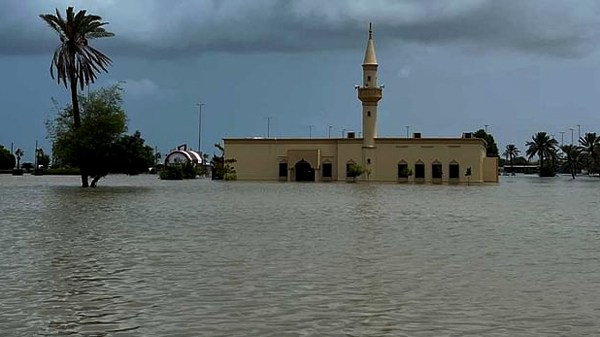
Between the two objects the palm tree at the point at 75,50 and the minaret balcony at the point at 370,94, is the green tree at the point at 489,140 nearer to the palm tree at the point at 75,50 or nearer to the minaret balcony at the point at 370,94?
the minaret balcony at the point at 370,94

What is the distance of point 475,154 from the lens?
83625mm

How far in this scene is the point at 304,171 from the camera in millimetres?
86000

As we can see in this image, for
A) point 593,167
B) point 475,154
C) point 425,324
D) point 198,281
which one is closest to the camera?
point 425,324

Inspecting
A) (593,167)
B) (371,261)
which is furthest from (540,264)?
(593,167)

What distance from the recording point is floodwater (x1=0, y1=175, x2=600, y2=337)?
8.90 metres

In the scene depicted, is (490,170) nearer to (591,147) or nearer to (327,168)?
(327,168)

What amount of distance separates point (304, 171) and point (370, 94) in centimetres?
1034

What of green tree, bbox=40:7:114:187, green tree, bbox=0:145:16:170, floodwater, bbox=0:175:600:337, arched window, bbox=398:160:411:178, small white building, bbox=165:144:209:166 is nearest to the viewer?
floodwater, bbox=0:175:600:337

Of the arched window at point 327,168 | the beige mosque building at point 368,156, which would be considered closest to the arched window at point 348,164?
the beige mosque building at point 368,156

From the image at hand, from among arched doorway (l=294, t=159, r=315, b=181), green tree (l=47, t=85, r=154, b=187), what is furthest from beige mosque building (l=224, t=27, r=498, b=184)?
green tree (l=47, t=85, r=154, b=187)

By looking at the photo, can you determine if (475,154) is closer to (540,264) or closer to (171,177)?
(171,177)

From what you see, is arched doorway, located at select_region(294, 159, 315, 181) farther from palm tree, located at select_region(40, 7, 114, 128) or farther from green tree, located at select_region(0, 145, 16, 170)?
green tree, located at select_region(0, 145, 16, 170)

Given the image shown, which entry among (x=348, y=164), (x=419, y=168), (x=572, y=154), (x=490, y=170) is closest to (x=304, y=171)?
(x=348, y=164)

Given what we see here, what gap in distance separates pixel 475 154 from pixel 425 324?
76.5 metres
